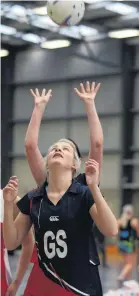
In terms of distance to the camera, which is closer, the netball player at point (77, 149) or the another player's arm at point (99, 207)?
the another player's arm at point (99, 207)

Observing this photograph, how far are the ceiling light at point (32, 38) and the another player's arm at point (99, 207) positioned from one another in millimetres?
17139

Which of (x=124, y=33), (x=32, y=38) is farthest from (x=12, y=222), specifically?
(x=32, y=38)

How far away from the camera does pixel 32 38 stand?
66.2 ft

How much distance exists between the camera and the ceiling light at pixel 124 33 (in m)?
17.1

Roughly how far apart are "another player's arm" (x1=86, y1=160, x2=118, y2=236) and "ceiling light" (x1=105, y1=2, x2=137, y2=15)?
13.5 meters

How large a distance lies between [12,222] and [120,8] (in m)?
13.9

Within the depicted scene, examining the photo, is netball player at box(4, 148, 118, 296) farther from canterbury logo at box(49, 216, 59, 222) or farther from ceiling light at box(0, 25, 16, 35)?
ceiling light at box(0, 25, 16, 35)

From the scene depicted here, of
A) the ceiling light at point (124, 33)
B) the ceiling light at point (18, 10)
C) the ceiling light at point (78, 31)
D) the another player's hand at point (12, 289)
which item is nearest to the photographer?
the another player's hand at point (12, 289)

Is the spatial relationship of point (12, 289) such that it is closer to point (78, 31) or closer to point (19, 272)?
point (19, 272)

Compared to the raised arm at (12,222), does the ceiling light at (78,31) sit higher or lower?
higher

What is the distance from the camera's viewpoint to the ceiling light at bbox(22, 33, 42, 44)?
19675 mm

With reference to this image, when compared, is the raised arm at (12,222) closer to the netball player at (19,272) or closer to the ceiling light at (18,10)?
the netball player at (19,272)

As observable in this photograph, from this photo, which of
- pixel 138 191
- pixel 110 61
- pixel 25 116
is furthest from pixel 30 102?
pixel 138 191

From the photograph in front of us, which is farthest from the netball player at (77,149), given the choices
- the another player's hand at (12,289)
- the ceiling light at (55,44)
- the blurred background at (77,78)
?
the ceiling light at (55,44)
